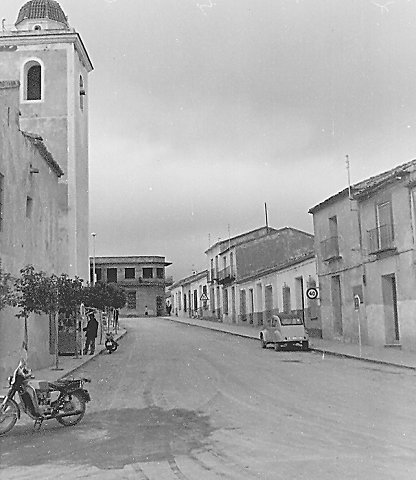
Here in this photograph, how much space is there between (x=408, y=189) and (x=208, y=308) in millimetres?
42556

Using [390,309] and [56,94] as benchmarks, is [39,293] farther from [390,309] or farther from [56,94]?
[56,94]

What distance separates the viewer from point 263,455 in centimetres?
665

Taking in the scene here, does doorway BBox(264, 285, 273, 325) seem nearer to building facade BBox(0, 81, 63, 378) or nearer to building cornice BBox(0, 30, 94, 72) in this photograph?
building cornice BBox(0, 30, 94, 72)

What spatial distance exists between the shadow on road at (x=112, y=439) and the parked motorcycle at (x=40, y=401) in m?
0.17

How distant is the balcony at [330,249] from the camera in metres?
26.3

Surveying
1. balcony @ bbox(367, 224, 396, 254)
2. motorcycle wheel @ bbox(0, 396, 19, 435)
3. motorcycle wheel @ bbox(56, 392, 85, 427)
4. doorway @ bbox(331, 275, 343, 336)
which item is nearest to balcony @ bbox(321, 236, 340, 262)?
doorway @ bbox(331, 275, 343, 336)

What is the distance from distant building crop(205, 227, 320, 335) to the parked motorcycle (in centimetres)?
2376

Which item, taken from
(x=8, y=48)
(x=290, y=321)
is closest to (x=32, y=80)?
(x=8, y=48)

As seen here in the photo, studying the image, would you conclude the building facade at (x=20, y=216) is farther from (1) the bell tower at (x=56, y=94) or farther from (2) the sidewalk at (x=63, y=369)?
(1) the bell tower at (x=56, y=94)

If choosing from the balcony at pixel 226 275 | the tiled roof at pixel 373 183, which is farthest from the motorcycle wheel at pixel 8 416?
the balcony at pixel 226 275

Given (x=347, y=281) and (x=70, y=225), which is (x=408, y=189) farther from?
(x=70, y=225)

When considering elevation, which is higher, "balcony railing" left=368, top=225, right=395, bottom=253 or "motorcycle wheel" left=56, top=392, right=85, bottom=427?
"balcony railing" left=368, top=225, right=395, bottom=253

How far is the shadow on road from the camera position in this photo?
681 centimetres

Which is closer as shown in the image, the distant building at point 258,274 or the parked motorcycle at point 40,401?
the parked motorcycle at point 40,401
